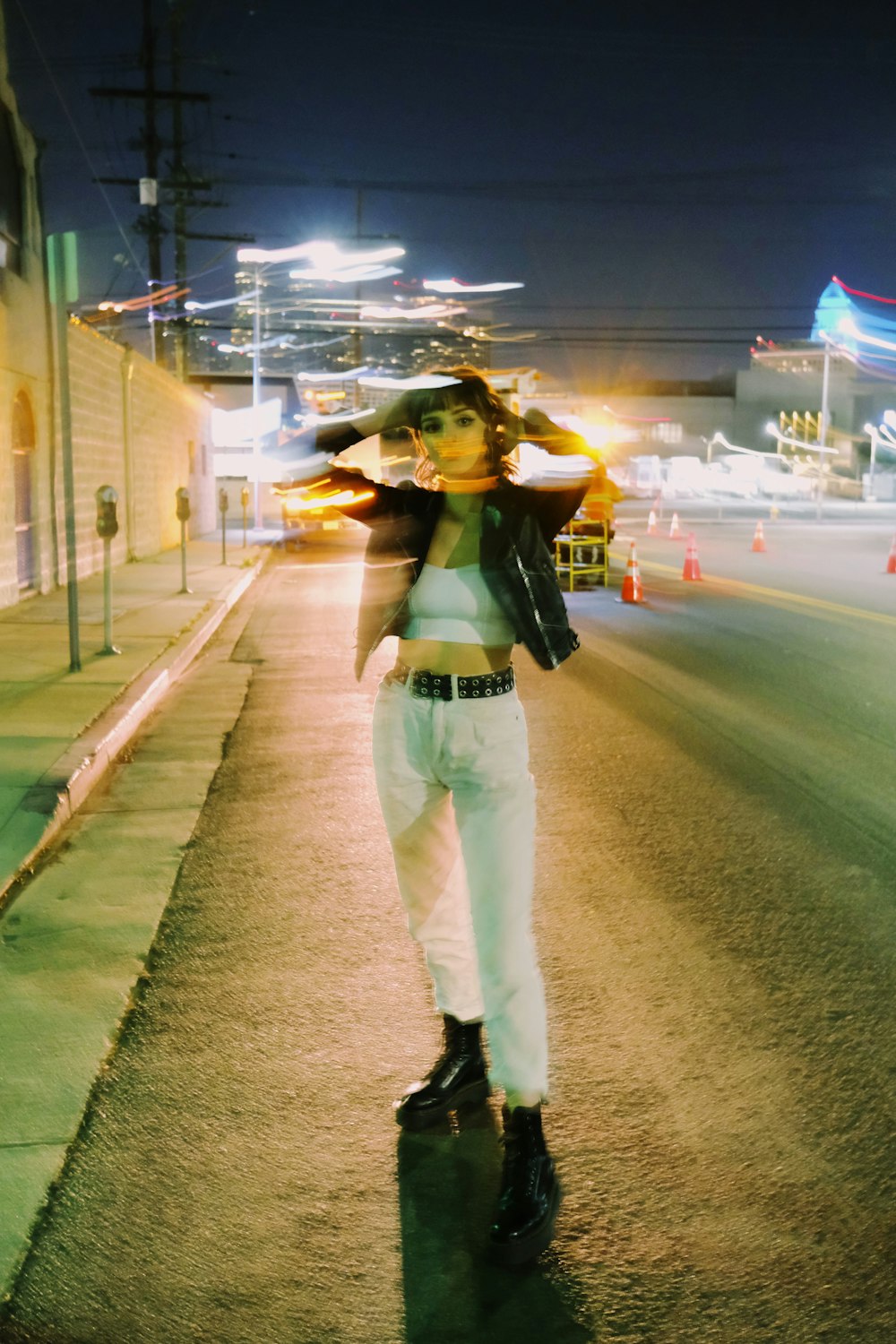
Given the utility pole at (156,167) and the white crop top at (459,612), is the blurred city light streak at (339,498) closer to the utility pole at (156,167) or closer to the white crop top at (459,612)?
Result: the white crop top at (459,612)

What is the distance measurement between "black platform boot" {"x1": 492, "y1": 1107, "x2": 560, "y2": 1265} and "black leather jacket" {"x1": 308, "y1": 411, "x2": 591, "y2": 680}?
119 centimetres

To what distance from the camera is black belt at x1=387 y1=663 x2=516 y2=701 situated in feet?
10.8

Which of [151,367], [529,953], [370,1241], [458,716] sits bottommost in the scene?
[370,1241]

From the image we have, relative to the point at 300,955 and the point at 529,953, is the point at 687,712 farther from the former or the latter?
the point at 529,953

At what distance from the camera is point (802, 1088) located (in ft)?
12.7

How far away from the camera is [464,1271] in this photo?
3.00 metres

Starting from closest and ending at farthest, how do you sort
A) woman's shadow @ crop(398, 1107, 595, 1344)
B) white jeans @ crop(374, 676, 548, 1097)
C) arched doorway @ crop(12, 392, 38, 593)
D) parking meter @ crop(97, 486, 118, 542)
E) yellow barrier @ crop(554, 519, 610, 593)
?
woman's shadow @ crop(398, 1107, 595, 1344), white jeans @ crop(374, 676, 548, 1097), parking meter @ crop(97, 486, 118, 542), arched doorway @ crop(12, 392, 38, 593), yellow barrier @ crop(554, 519, 610, 593)

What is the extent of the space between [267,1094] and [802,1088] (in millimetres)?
1606

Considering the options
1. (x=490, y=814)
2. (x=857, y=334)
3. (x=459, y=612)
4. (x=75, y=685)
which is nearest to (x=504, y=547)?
(x=459, y=612)

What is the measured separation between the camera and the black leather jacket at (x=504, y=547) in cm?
335

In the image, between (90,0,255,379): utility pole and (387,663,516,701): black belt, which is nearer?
(387,663,516,701): black belt

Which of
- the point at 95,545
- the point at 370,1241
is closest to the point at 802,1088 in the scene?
the point at 370,1241

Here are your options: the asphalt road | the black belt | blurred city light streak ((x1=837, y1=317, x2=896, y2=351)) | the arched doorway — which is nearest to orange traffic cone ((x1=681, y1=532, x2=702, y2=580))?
the arched doorway

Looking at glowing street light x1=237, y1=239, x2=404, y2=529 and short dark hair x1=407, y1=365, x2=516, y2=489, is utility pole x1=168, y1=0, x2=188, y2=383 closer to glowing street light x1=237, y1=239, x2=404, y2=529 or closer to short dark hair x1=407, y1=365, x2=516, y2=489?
glowing street light x1=237, y1=239, x2=404, y2=529
